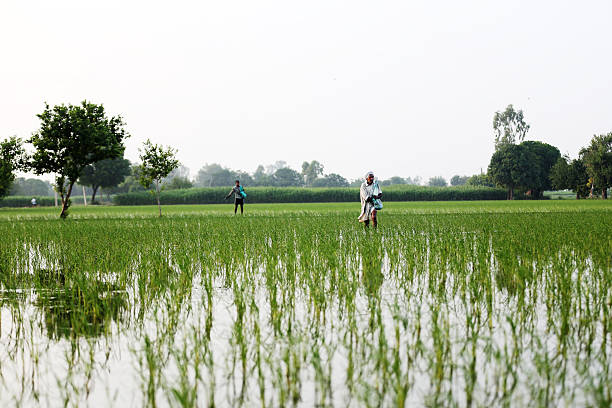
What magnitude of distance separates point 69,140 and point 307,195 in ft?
151

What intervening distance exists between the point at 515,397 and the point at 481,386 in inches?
10.0

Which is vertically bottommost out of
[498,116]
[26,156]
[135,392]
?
[135,392]

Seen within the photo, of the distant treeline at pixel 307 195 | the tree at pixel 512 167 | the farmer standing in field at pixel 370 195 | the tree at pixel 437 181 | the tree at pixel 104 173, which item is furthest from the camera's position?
the tree at pixel 437 181

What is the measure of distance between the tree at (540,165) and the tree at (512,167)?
0.49 meters

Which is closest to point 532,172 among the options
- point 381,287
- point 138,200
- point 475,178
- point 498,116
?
point 498,116

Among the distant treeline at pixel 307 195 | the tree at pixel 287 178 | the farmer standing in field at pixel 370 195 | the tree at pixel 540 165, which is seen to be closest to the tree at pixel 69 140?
the farmer standing in field at pixel 370 195

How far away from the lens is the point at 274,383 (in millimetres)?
3291

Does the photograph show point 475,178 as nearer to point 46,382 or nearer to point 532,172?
point 532,172

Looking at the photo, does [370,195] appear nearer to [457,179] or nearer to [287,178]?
[287,178]

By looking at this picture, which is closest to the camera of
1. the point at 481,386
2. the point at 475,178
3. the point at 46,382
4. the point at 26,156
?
the point at 481,386

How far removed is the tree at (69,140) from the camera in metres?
25.1

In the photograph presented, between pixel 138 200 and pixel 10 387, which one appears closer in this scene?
pixel 10 387

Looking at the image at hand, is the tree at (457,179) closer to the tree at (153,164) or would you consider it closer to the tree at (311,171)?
the tree at (311,171)

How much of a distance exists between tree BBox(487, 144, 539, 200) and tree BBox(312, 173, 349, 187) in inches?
2744
